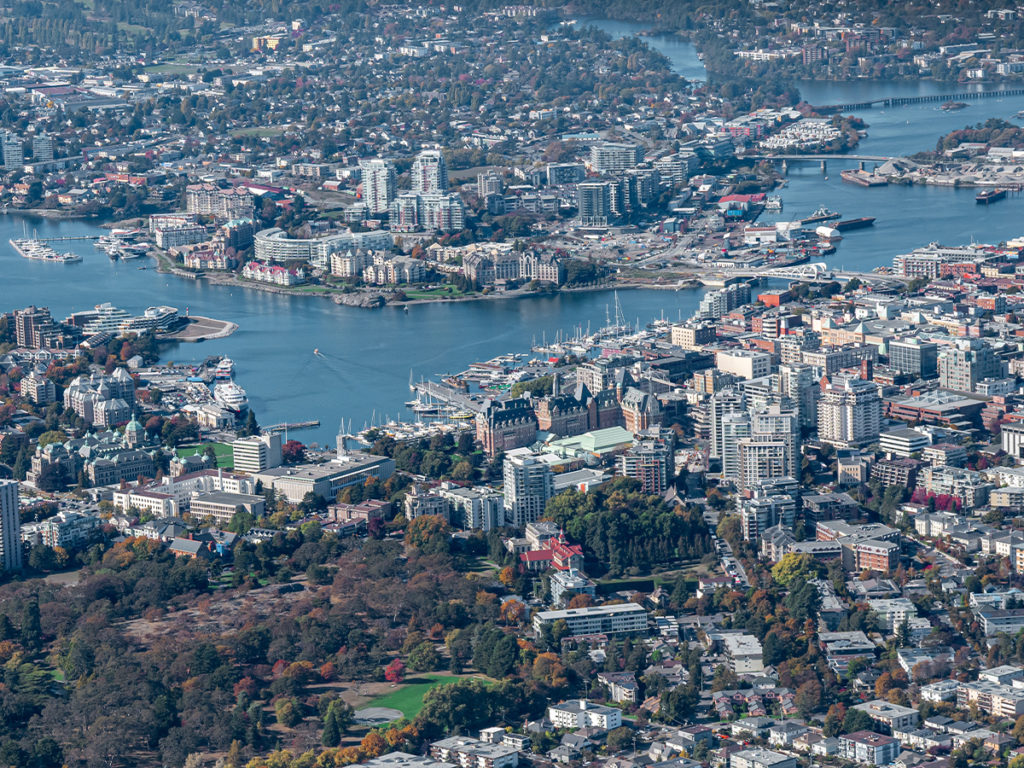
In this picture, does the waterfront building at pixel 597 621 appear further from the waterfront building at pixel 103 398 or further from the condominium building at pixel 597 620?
the waterfront building at pixel 103 398

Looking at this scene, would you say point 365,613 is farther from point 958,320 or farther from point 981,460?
point 958,320

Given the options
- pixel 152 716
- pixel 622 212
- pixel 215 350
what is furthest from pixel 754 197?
pixel 152 716

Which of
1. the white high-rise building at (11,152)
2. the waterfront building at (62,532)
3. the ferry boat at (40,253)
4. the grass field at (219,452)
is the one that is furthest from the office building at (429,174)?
the waterfront building at (62,532)

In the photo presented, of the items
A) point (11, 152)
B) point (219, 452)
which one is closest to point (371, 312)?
point (219, 452)

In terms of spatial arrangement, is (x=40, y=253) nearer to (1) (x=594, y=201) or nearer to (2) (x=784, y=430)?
(1) (x=594, y=201)

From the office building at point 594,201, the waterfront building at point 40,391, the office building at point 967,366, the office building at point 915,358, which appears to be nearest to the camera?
the office building at point 967,366

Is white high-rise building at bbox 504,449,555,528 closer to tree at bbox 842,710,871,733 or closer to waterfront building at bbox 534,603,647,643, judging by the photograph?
waterfront building at bbox 534,603,647,643

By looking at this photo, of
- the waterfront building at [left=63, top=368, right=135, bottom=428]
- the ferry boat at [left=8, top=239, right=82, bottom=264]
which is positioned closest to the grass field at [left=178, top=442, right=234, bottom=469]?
the waterfront building at [left=63, top=368, right=135, bottom=428]
